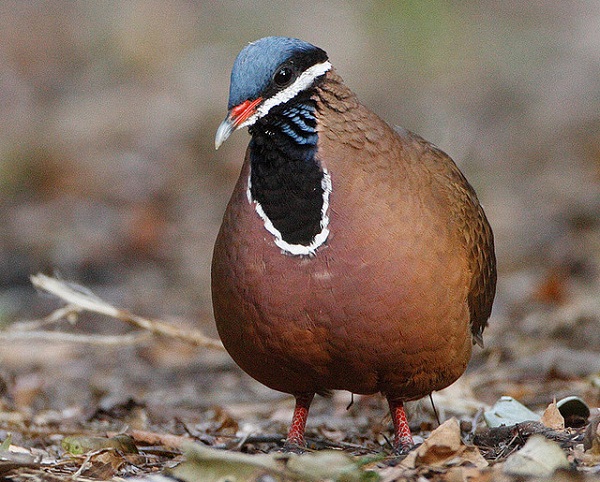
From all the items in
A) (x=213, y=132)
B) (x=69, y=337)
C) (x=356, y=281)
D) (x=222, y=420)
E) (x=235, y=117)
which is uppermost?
(x=213, y=132)

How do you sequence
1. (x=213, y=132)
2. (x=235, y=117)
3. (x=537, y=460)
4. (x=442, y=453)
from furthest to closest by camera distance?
(x=213, y=132)
(x=235, y=117)
(x=442, y=453)
(x=537, y=460)

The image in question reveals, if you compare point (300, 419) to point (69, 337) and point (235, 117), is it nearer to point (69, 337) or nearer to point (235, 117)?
point (69, 337)

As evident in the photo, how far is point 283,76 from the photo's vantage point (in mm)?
5074

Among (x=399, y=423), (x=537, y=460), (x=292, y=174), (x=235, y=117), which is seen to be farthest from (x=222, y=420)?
(x=537, y=460)

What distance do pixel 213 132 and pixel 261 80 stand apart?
9884mm

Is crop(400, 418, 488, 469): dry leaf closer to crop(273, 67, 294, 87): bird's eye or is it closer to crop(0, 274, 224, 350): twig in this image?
crop(273, 67, 294, 87): bird's eye

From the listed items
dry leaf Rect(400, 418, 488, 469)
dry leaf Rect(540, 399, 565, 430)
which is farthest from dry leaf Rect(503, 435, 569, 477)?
dry leaf Rect(540, 399, 565, 430)

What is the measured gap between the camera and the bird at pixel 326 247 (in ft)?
16.4

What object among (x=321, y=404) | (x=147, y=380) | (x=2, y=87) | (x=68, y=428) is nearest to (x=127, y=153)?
(x=2, y=87)

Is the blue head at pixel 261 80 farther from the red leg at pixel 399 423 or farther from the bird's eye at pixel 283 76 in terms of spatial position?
the red leg at pixel 399 423

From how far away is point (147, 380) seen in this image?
8641mm

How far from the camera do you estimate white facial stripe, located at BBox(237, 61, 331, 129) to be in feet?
16.5

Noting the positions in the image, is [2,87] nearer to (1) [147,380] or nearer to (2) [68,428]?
(1) [147,380]

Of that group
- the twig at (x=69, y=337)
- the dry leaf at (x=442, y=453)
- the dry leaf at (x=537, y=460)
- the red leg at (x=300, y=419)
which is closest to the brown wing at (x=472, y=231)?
the red leg at (x=300, y=419)
